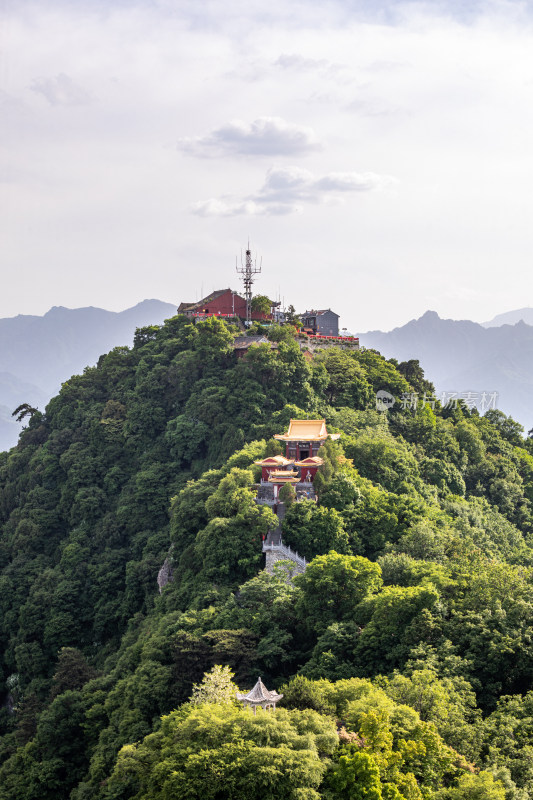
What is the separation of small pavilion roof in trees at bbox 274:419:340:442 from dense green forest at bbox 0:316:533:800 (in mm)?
1120

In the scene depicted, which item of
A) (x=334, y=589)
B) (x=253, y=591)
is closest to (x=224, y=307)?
(x=253, y=591)

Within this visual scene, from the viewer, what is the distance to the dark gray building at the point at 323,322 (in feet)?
180

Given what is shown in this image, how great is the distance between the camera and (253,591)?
2408 cm

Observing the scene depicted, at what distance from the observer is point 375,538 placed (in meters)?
28.2

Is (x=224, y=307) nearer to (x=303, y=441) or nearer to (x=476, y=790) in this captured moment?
(x=303, y=441)

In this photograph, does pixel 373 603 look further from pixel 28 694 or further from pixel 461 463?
pixel 461 463

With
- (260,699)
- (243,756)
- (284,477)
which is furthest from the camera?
(284,477)

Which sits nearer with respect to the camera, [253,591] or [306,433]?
[253,591]

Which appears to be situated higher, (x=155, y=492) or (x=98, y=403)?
(x=98, y=403)

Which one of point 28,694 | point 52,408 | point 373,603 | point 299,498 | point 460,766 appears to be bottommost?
point 28,694

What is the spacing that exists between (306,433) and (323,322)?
23.6 metres

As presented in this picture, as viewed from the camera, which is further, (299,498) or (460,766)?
(299,498)

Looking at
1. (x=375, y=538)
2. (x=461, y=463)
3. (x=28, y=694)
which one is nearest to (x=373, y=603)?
(x=375, y=538)

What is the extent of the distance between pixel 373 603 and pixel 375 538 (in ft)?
20.5
